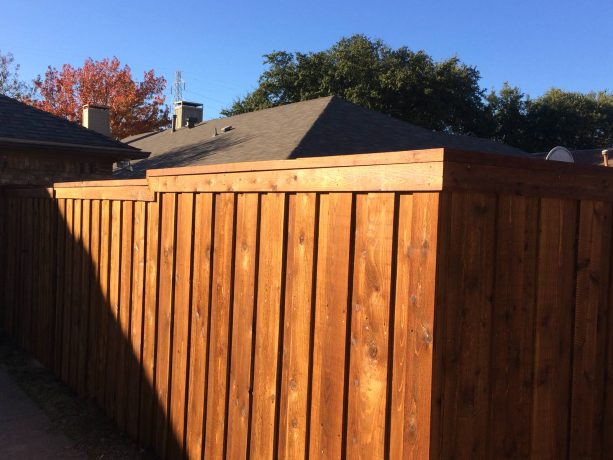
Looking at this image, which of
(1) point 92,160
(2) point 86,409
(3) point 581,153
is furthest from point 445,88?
(2) point 86,409

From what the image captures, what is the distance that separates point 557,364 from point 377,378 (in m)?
0.90

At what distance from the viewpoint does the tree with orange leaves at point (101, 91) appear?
121ft

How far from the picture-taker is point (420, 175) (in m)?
2.38

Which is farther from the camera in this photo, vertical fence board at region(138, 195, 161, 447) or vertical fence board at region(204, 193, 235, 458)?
vertical fence board at region(138, 195, 161, 447)

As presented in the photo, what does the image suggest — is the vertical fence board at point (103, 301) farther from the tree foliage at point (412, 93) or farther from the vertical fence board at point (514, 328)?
the tree foliage at point (412, 93)

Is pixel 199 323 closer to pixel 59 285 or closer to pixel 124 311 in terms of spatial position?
pixel 124 311

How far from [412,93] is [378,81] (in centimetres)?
234

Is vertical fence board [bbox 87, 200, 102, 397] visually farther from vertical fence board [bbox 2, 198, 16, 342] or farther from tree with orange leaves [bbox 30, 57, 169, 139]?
tree with orange leaves [bbox 30, 57, 169, 139]

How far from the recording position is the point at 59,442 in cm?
467

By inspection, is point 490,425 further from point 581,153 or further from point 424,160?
point 581,153

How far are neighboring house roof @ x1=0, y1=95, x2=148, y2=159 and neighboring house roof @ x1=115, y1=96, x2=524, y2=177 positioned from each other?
8.72 ft

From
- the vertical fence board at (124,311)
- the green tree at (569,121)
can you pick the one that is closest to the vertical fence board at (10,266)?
the vertical fence board at (124,311)

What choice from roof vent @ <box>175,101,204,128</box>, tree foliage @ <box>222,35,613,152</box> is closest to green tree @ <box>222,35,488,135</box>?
tree foliage @ <box>222,35,613,152</box>

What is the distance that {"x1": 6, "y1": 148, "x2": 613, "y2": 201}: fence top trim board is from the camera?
2352 millimetres
